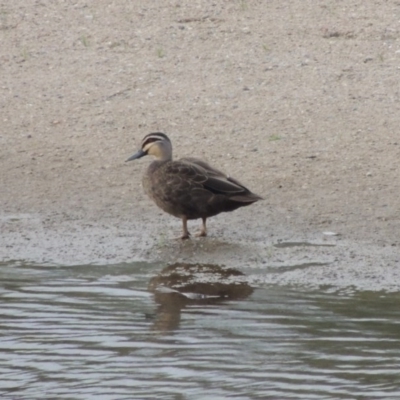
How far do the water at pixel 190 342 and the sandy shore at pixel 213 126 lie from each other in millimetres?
707

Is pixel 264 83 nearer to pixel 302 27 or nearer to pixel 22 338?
pixel 302 27

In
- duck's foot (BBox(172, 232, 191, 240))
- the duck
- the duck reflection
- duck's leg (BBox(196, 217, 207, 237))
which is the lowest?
the duck reflection

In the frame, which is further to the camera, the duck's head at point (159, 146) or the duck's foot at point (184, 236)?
the duck's head at point (159, 146)

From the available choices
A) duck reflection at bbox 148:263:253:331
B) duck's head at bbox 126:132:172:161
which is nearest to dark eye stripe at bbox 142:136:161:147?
duck's head at bbox 126:132:172:161

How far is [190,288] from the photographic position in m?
7.95

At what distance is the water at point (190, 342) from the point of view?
20.4ft

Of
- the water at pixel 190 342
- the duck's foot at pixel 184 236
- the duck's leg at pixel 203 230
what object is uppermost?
the duck's leg at pixel 203 230

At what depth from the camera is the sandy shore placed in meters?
9.04

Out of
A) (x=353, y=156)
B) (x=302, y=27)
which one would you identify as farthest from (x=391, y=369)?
(x=302, y=27)

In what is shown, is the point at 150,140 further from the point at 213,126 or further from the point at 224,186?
the point at 213,126

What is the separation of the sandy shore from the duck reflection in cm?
24

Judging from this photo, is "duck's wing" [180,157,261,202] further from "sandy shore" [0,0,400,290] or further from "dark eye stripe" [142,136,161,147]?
"dark eye stripe" [142,136,161,147]

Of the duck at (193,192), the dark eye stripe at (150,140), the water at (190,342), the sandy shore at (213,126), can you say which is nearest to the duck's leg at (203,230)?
the duck at (193,192)

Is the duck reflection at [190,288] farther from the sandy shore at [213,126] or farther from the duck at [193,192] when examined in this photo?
the duck at [193,192]
